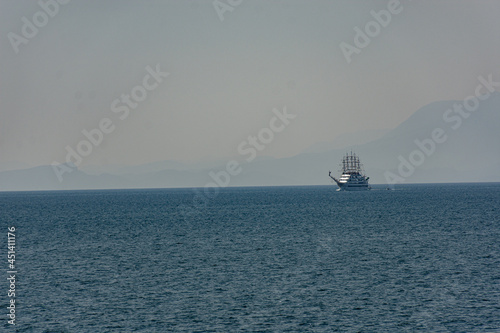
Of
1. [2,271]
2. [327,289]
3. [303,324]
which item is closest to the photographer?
[303,324]

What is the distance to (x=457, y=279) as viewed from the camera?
156 feet

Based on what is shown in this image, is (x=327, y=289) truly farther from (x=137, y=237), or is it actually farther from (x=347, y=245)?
(x=137, y=237)

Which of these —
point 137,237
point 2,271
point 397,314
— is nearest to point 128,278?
point 2,271

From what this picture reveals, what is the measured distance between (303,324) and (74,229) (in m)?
75.8

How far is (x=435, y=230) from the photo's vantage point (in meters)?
89.4

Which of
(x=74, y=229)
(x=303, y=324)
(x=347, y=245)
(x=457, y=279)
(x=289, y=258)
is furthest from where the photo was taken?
(x=74, y=229)

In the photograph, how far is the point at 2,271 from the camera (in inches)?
2090

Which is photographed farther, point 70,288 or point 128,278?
point 128,278

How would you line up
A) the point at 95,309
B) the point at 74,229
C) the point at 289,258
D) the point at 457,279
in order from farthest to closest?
the point at 74,229, the point at 289,258, the point at 457,279, the point at 95,309

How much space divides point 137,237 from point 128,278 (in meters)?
36.3

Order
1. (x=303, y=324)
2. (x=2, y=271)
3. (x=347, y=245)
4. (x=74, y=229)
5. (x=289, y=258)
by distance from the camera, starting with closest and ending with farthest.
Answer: (x=303, y=324), (x=2, y=271), (x=289, y=258), (x=347, y=245), (x=74, y=229)

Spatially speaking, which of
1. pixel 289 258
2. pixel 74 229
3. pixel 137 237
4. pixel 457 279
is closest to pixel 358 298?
pixel 457 279

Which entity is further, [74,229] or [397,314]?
[74,229]

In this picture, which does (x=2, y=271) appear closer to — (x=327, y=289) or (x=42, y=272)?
(x=42, y=272)
